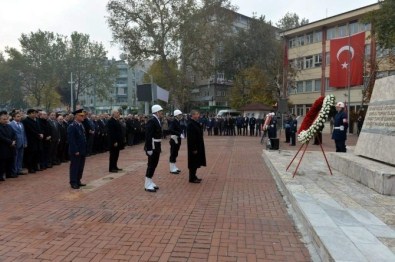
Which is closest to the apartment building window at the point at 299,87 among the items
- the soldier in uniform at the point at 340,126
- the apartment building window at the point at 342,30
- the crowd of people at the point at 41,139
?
the apartment building window at the point at 342,30

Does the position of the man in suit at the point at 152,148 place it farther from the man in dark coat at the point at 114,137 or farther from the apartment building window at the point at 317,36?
the apartment building window at the point at 317,36

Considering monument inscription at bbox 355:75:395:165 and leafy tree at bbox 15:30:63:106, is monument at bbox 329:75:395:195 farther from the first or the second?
leafy tree at bbox 15:30:63:106

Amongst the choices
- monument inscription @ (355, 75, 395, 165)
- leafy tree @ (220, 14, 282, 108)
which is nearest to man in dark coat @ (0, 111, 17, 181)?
monument inscription @ (355, 75, 395, 165)

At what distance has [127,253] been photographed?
4.88 meters

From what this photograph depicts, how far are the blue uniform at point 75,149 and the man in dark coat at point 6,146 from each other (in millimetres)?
2260

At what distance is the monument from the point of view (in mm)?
7667

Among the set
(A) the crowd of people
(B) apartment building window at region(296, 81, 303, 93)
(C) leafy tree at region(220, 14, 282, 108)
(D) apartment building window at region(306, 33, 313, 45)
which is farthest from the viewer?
(B) apartment building window at region(296, 81, 303, 93)

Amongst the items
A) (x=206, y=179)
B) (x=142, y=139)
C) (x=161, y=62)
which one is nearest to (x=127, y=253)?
(x=206, y=179)

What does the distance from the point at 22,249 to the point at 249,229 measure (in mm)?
3027

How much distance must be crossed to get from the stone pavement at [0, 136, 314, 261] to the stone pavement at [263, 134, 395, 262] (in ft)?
0.92

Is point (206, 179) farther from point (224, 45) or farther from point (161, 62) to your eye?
point (224, 45)

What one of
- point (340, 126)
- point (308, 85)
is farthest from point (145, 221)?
point (308, 85)

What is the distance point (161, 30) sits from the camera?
135 ft

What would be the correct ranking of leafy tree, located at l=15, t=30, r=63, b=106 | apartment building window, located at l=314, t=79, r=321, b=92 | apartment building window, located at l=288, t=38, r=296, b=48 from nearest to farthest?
apartment building window, located at l=314, t=79, r=321, b=92, apartment building window, located at l=288, t=38, r=296, b=48, leafy tree, located at l=15, t=30, r=63, b=106
